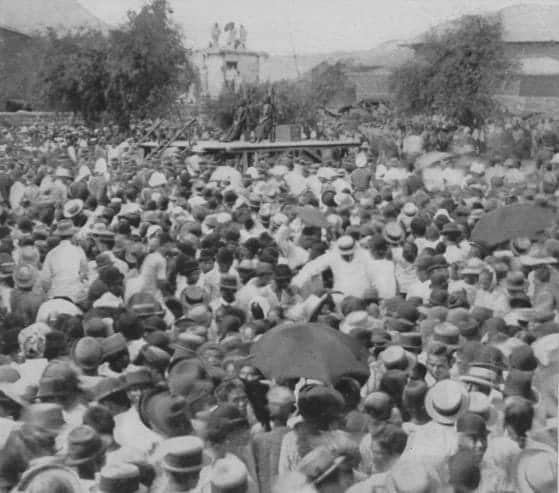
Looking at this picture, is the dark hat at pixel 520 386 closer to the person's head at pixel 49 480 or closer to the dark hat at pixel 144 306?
the person's head at pixel 49 480

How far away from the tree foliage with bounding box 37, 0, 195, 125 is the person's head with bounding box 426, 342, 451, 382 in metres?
21.7

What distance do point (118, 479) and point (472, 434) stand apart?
57.0 inches

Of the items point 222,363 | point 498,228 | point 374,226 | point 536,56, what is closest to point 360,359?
point 222,363

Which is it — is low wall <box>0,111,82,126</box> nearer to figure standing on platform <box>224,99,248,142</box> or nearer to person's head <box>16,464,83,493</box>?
figure standing on platform <box>224,99,248,142</box>

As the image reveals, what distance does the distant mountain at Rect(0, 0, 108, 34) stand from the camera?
46844 millimetres

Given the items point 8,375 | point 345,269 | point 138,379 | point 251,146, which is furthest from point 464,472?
point 251,146

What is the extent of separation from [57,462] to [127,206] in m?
6.07

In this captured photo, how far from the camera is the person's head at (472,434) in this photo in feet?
12.0

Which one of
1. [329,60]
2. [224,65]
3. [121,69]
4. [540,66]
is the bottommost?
[540,66]

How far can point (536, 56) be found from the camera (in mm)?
32500

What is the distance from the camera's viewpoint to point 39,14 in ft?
160

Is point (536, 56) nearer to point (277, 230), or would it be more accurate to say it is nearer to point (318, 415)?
point (277, 230)

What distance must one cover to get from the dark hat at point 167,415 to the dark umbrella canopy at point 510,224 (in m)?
4.49

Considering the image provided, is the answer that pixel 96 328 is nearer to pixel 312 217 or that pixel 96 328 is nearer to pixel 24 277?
pixel 24 277
